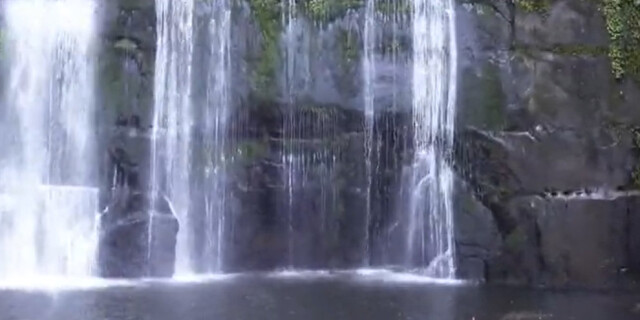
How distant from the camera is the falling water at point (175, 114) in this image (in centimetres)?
1416

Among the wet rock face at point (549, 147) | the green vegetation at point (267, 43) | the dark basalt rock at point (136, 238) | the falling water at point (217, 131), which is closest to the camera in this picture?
the dark basalt rock at point (136, 238)

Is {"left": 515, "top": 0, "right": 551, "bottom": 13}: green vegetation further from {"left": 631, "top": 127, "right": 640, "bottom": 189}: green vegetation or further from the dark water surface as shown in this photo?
the dark water surface

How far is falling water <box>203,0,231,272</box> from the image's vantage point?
1427 centimetres

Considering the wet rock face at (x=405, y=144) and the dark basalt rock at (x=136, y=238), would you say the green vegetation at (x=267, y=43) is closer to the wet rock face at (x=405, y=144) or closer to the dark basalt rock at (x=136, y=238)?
the wet rock face at (x=405, y=144)

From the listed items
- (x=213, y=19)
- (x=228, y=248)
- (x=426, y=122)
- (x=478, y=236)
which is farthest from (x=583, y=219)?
(x=213, y=19)

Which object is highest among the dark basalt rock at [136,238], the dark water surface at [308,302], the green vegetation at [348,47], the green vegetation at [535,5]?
the green vegetation at [535,5]

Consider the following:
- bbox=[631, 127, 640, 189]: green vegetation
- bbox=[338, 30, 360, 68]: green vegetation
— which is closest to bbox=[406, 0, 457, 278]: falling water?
bbox=[338, 30, 360, 68]: green vegetation

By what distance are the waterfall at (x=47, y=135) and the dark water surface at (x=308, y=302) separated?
1691 millimetres

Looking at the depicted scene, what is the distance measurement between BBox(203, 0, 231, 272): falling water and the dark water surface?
112cm

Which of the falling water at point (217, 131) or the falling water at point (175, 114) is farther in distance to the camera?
the falling water at point (217, 131)

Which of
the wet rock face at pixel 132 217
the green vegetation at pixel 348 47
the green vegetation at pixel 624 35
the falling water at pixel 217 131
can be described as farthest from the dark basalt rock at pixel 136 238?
the green vegetation at pixel 624 35

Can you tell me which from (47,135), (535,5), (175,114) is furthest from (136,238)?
(535,5)

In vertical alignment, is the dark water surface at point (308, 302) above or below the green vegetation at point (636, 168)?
below

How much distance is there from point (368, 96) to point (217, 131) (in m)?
2.17
